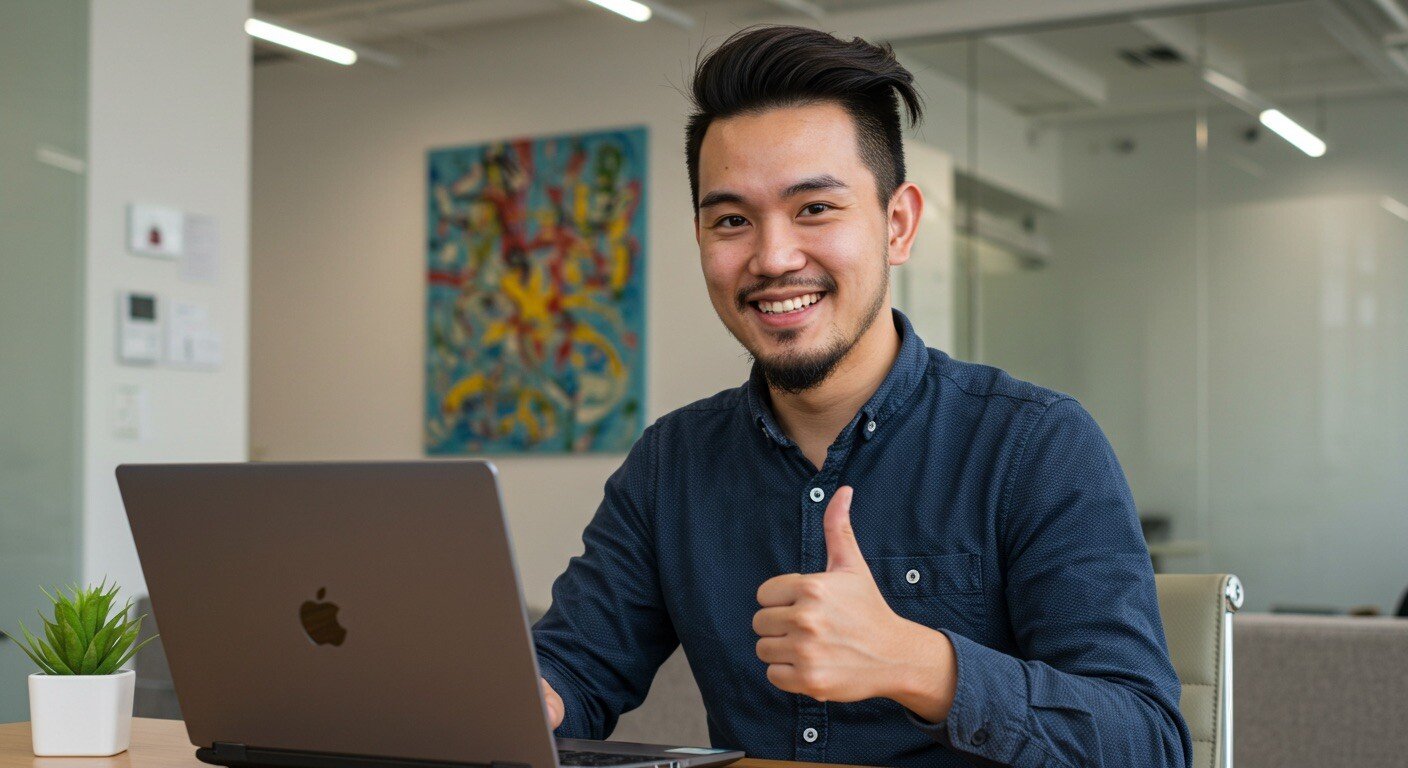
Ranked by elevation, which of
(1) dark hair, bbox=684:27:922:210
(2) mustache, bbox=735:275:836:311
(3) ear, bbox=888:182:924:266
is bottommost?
(2) mustache, bbox=735:275:836:311

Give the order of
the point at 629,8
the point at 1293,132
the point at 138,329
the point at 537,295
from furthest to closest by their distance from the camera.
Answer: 1. the point at 537,295
2. the point at 629,8
3. the point at 1293,132
4. the point at 138,329

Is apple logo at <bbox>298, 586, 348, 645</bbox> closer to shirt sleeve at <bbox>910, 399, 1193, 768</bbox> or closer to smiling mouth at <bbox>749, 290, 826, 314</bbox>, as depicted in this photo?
shirt sleeve at <bbox>910, 399, 1193, 768</bbox>

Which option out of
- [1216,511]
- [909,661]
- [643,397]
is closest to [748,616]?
[909,661]

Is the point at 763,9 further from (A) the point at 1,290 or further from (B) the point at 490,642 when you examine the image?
(B) the point at 490,642

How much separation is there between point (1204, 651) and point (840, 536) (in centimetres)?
55

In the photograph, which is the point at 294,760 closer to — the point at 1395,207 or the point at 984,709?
the point at 984,709

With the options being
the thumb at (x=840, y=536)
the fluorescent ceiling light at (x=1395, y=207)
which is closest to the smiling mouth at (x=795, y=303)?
the thumb at (x=840, y=536)

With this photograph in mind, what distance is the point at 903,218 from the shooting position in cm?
167

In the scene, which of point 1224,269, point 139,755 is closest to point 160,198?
point 139,755

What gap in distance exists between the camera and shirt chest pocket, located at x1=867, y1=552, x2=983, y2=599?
4.85 ft

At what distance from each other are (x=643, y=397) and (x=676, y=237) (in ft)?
2.30

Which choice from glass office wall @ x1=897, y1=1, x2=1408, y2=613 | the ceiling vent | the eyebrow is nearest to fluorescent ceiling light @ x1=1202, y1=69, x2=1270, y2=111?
glass office wall @ x1=897, y1=1, x2=1408, y2=613

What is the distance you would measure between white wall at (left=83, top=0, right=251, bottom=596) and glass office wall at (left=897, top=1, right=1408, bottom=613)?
301 cm

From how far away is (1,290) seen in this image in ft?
11.5
